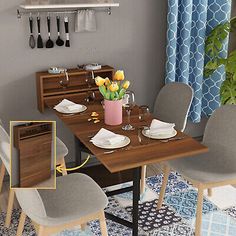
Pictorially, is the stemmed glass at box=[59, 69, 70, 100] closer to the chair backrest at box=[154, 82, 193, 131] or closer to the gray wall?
the gray wall

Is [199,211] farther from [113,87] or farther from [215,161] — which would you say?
[113,87]

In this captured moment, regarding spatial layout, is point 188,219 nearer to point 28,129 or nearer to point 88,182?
point 88,182

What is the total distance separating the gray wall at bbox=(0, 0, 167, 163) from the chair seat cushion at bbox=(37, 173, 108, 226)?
1.14m

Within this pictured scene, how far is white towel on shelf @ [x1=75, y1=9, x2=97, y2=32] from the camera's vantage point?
9.52 feet

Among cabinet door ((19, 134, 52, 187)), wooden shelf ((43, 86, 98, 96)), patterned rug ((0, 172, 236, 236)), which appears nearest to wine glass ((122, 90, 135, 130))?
wooden shelf ((43, 86, 98, 96))

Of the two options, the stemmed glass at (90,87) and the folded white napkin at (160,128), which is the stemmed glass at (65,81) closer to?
the stemmed glass at (90,87)

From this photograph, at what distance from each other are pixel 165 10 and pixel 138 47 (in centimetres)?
40

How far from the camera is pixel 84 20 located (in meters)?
2.91

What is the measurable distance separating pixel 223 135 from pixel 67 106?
3.37 feet

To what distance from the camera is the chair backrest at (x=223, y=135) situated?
7.38 ft

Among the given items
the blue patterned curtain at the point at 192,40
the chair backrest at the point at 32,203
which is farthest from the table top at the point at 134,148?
the blue patterned curtain at the point at 192,40

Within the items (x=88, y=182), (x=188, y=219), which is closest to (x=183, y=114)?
(x=188, y=219)

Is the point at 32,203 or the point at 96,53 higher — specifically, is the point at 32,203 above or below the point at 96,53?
below

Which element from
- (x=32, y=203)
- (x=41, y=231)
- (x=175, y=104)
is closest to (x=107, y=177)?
(x=175, y=104)
